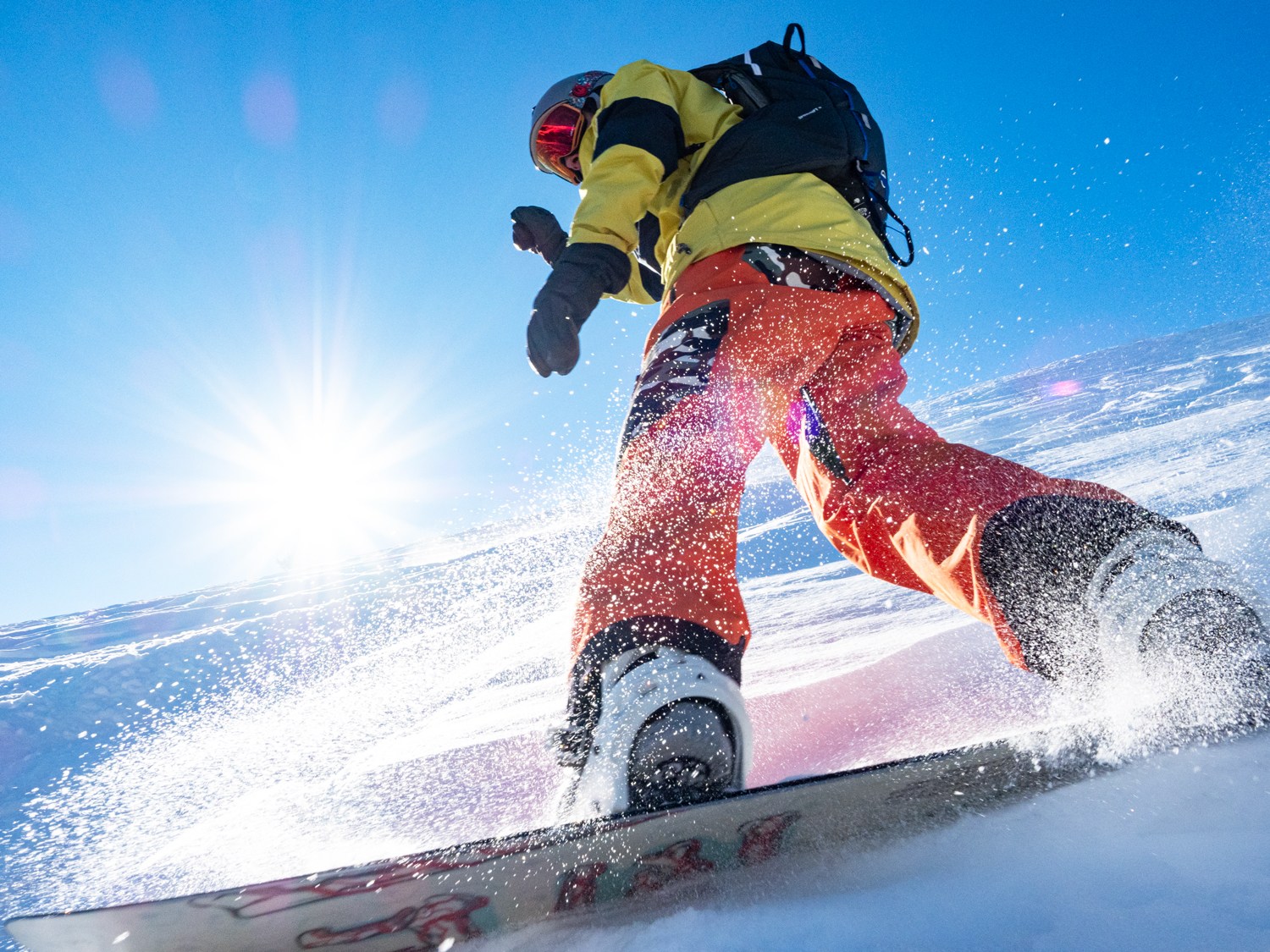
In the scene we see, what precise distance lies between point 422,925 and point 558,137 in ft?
5.08

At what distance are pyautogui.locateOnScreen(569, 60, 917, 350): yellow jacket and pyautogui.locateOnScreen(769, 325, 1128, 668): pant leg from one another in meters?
0.16

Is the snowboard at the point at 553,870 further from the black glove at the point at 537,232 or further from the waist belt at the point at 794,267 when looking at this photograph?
the black glove at the point at 537,232

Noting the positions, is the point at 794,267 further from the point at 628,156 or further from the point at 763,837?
the point at 763,837

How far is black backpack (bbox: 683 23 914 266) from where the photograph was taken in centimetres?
110

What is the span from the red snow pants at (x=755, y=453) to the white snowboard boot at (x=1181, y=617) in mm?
114

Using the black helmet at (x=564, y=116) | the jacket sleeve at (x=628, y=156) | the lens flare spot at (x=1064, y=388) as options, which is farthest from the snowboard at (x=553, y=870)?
the lens flare spot at (x=1064, y=388)

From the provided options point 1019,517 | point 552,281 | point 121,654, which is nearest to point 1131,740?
point 1019,517

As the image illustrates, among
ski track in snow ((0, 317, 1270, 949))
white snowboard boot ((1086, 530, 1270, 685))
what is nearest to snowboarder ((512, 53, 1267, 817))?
white snowboard boot ((1086, 530, 1270, 685))

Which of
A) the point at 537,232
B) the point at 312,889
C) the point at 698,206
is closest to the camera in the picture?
the point at 312,889

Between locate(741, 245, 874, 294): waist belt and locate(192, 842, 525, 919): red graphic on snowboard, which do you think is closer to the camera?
locate(192, 842, 525, 919): red graphic on snowboard

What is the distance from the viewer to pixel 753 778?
4.26ft

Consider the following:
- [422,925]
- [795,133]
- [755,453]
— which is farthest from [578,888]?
[795,133]

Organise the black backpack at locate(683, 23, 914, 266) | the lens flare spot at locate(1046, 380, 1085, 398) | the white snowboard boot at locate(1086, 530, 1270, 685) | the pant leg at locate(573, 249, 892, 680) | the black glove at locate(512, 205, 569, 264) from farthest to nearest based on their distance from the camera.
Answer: the lens flare spot at locate(1046, 380, 1085, 398) → the black glove at locate(512, 205, 569, 264) → the black backpack at locate(683, 23, 914, 266) → the pant leg at locate(573, 249, 892, 680) → the white snowboard boot at locate(1086, 530, 1270, 685)

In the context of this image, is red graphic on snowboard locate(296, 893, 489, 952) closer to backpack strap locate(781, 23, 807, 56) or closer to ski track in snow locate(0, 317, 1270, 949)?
ski track in snow locate(0, 317, 1270, 949)
